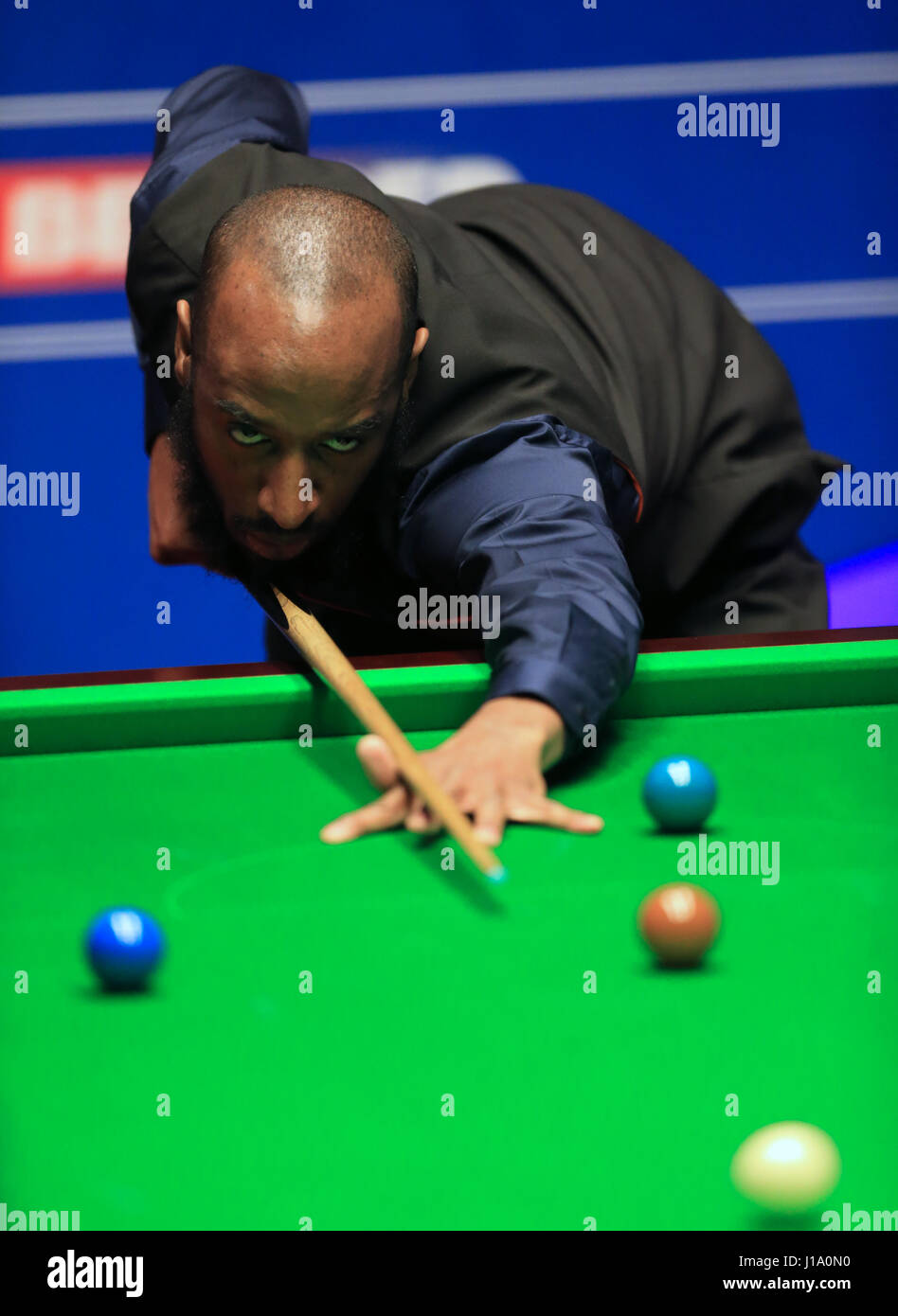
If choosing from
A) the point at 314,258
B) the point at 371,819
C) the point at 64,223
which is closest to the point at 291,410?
the point at 314,258

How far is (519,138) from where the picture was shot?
4930mm

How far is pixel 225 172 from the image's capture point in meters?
2.74

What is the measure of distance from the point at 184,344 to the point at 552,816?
115 centimetres

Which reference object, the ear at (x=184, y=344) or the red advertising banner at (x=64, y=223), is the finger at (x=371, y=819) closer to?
the ear at (x=184, y=344)

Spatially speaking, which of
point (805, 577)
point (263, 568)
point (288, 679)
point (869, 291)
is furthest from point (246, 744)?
point (869, 291)

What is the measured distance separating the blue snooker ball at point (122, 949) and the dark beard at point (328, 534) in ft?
3.59

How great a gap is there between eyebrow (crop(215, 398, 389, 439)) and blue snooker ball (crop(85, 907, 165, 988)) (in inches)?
37.1

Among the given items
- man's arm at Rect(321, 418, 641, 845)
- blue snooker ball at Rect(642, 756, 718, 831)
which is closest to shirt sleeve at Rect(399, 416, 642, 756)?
man's arm at Rect(321, 418, 641, 845)

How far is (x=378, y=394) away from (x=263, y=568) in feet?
1.46

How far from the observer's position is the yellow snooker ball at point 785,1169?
1.07 m

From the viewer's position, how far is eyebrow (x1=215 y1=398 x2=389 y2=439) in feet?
7.23

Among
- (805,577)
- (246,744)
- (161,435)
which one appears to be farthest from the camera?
(805,577)
